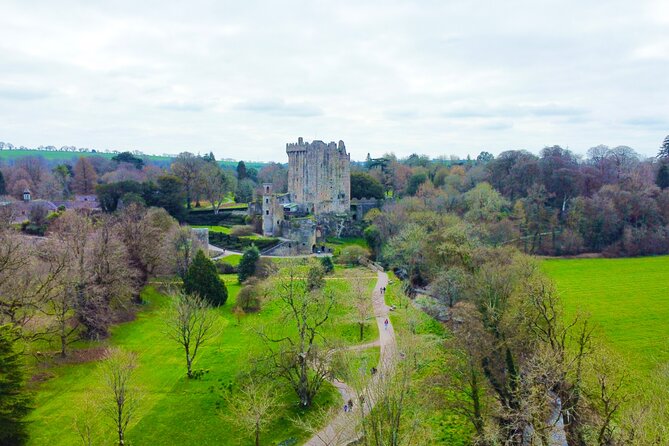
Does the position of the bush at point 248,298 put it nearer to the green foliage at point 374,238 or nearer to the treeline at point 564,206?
the treeline at point 564,206

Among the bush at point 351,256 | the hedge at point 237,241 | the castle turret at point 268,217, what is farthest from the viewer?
the castle turret at point 268,217

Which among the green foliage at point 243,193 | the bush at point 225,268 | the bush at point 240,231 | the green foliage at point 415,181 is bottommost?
the bush at point 225,268

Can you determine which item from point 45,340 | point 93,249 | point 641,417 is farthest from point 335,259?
point 641,417

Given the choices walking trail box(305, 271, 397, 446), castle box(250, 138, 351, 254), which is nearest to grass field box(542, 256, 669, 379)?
walking trail box(305, 271, 397, 446)

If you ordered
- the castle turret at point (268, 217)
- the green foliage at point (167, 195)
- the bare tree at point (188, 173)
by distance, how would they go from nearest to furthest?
the castle turret at point (268, 217) → the green foliage at point (167, 195) → the bare tree at point (188, 173)

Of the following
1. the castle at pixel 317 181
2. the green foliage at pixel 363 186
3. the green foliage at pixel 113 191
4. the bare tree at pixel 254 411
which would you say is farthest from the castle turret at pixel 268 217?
the bare tree at pixel 254 411

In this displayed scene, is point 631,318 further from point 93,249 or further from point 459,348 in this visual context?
point 93,249
